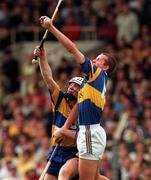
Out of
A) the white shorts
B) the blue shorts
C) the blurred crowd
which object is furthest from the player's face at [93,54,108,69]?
the blurred crowd

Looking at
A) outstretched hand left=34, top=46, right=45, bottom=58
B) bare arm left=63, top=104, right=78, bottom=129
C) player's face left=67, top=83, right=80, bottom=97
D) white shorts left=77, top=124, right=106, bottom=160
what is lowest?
white shorts left=77, top=124, right=106, bottom=160

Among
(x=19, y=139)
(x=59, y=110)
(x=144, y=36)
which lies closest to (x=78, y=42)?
(x=144, y=36)

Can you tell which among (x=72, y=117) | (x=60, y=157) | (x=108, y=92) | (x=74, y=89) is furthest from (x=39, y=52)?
(x=108, y=92)

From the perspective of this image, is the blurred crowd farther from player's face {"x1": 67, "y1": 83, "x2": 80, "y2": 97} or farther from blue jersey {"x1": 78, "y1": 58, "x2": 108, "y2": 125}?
blue jersey {"x1": 78, "y1": 58, "x2": 108, "y2": 125}

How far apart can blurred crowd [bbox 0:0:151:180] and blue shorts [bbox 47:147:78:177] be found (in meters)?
3.61

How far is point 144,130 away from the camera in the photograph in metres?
18.6

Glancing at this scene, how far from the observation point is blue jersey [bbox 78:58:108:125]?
1319 centimetres

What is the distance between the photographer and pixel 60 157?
14.0 m

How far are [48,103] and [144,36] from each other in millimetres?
2740

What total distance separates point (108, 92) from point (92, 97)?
7662 millimetres

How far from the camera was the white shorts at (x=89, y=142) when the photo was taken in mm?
13266

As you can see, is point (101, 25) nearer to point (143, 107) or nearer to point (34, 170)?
point (143, 107)

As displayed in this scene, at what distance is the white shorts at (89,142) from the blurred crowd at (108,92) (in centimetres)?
413

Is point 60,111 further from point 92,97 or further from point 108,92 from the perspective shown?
point 108,92
